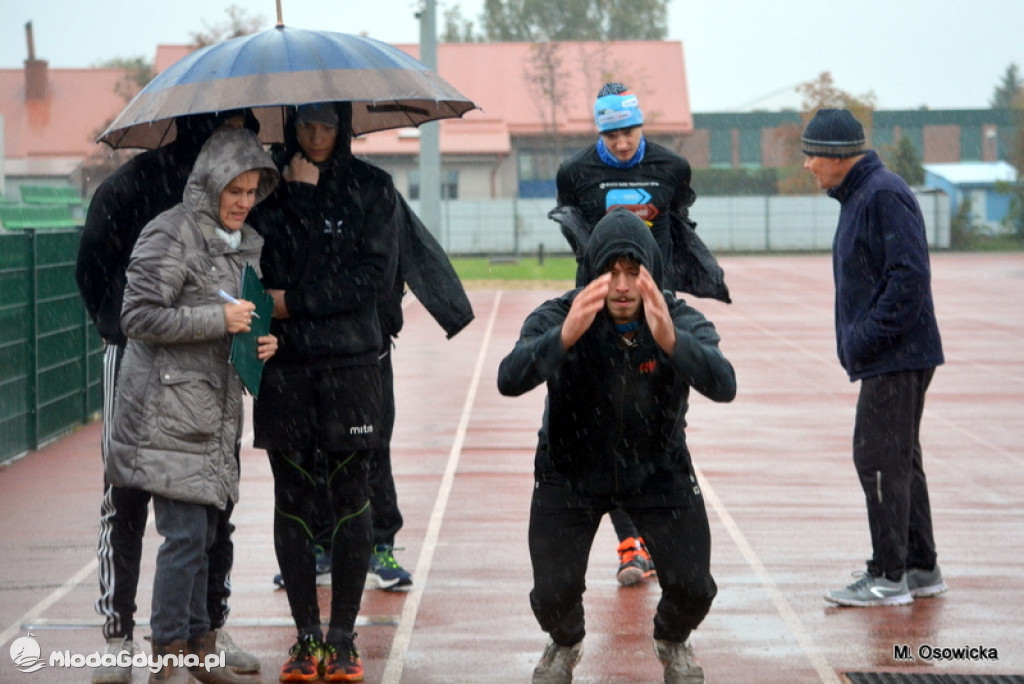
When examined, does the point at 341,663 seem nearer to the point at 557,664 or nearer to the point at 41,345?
the point at 557,664

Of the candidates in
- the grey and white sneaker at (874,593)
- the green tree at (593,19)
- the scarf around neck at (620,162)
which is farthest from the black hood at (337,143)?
the green tree at (593,19)

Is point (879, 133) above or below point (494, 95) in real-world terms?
below

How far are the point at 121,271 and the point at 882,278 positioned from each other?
3.11 metres

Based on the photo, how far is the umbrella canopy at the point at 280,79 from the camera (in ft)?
16.1

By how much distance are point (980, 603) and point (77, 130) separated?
57.0 metres

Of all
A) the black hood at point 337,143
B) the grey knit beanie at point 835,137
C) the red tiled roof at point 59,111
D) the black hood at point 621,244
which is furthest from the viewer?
the red tiled roof at point 59,111

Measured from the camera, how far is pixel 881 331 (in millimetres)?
5965

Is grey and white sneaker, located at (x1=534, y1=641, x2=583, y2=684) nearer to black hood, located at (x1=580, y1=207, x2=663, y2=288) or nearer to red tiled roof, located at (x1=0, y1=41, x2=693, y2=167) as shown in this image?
black hood, located at (x1=580, y1=207, x2=663, y2=288)

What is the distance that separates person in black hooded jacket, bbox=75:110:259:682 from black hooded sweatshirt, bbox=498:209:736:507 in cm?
133

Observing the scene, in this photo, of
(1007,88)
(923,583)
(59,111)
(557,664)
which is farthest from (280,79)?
(1007,88)

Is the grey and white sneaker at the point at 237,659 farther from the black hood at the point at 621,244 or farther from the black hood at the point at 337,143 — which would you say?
the black hood at the point at 621,244

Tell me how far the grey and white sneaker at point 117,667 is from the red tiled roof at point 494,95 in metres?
50.6

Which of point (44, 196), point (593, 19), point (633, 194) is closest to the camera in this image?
point (633, 194)

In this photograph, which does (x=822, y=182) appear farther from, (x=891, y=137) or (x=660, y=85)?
(x=891, y=137)
